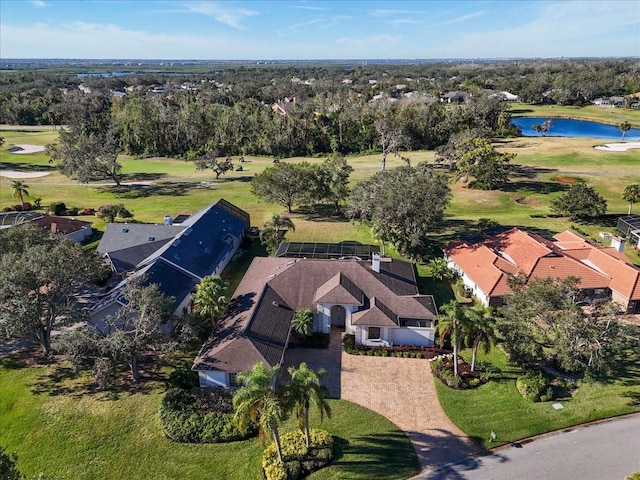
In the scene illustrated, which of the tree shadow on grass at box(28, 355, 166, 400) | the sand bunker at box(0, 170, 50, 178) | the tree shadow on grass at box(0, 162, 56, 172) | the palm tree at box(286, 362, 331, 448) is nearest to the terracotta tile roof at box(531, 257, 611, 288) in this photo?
the palm tree at box(286, 362, 331, 448)

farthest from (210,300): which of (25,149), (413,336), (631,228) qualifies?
(25,149)

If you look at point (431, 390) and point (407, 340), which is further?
point (407, 340)

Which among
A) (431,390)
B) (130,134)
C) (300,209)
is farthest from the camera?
(130,134)

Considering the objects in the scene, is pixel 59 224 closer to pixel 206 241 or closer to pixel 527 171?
pixel 206 241

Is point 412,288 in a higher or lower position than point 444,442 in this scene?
higher

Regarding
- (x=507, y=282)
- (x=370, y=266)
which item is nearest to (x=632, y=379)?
(x=507, y=282)

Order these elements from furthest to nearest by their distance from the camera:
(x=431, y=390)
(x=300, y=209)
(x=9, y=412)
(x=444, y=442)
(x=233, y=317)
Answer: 1. (x=300, y=209)
2. (x=233, y=317)
3. (x=431, y=390)
4. (x=9, y=412)
5. (x=444, y=442)

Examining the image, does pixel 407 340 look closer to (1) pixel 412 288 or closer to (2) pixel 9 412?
(1) pixel 412 288
